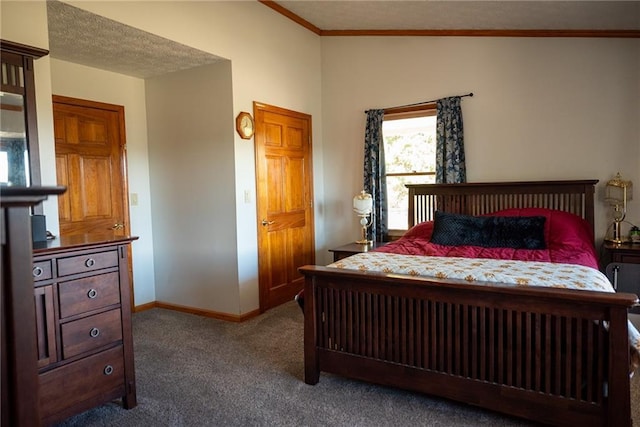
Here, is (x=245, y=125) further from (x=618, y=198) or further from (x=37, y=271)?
(x=618, y=198)

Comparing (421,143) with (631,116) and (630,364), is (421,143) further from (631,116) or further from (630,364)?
(630,364)

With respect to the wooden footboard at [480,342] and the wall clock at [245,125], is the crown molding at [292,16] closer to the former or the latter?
the wall clock at [245,125]

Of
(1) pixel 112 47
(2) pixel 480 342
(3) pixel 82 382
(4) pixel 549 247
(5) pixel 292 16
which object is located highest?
(5) pixel 292 16

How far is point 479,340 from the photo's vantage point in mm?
2141

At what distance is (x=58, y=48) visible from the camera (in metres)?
3.33

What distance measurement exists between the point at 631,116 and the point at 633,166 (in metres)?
0.43

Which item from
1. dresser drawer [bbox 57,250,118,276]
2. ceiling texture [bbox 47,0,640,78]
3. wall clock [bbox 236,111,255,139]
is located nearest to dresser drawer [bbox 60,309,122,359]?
dresser drawer [bbox 57,250,118,276]

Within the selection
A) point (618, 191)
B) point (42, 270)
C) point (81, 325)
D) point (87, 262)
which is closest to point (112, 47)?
point (87, 262)

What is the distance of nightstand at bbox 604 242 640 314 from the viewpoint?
11.1 feet

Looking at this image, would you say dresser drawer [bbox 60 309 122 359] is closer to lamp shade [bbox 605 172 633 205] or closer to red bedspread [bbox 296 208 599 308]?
red bedspread [bbox 296 208 599 308]

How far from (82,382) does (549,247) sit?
130 inches

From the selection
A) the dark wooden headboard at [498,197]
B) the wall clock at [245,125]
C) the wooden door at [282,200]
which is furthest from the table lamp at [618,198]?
the wall clock at [245,125]

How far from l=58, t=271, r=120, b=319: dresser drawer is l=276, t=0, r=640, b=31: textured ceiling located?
3084 millimetres

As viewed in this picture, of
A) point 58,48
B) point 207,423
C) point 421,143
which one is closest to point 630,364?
point 207,423
